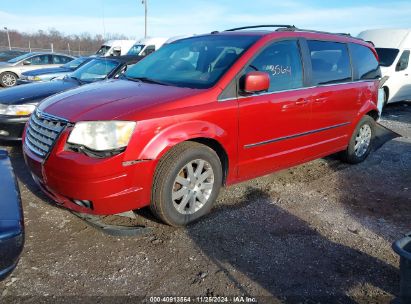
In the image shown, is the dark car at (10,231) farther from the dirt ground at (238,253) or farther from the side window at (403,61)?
the side window at (403,61)

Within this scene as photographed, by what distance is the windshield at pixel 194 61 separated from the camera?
3.66 meters

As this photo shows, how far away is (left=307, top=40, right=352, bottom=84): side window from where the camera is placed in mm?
4406

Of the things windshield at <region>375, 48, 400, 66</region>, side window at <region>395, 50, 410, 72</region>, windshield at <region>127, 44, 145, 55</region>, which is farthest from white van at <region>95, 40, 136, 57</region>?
side window at <region>395, 50, 410, 72</region>

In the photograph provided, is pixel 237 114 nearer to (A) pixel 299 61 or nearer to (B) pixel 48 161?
(A) pixel 299 61

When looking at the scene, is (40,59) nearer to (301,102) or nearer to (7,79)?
(7,79)

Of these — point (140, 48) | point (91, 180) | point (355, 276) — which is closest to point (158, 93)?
point (91, 180)

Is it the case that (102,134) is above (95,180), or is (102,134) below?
above

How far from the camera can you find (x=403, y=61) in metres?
10.3

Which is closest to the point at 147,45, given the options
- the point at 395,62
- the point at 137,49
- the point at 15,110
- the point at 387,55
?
the point at 137,49

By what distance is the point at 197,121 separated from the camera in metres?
3.28

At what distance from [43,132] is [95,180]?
784 mm

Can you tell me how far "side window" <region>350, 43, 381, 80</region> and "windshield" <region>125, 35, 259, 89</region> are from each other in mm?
1965

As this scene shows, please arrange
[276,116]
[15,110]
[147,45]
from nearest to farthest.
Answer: [276,116] < [15,110] < [147,45]

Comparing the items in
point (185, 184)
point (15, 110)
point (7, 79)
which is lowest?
point (7, 79)
